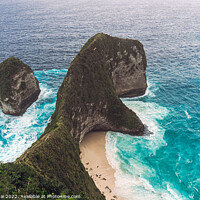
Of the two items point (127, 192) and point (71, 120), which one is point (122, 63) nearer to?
point (71, 120)

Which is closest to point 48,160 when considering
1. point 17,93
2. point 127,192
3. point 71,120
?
point 71,120

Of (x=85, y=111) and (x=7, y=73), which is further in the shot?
(x=7, y=73)

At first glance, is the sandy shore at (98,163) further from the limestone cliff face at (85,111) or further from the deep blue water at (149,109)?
the limestone cliff face at (85,111)

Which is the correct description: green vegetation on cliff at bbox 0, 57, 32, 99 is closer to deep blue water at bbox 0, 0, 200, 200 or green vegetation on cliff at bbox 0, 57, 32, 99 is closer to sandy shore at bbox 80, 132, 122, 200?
deep blue water at bbox 0, 0, 200, 200

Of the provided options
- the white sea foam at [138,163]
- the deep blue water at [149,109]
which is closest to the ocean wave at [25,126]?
the deep blue water at [149,109]

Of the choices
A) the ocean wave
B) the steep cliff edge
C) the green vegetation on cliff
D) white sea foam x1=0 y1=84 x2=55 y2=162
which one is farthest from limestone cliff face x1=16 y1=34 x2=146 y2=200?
the green vegetation on cliff

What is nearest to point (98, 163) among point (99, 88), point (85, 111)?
point (85, 111)

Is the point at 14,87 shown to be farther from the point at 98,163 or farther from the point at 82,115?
the point at 98,163
